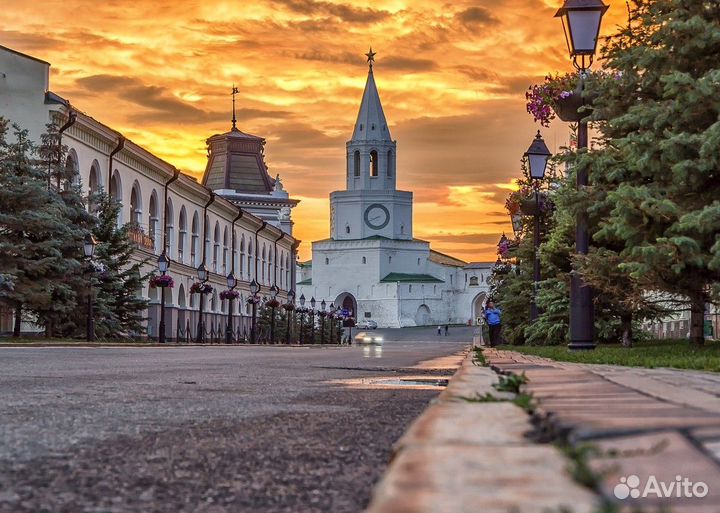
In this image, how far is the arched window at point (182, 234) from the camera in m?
64.8

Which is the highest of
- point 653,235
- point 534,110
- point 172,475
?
point 534,110

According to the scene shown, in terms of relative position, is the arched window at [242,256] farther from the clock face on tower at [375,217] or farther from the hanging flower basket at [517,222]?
the clock face on tower at [375,217]

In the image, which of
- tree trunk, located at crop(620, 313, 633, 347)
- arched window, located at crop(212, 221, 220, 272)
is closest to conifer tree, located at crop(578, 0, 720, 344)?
tree trunk, located at crop(620, 313, 633, 347)

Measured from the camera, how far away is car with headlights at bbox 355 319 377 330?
170 metres

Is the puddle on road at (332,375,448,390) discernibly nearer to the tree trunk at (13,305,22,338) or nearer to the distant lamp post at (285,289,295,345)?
the tree trunk at (13,305,22,338)

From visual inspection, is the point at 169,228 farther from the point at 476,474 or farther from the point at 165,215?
the point at 476,474

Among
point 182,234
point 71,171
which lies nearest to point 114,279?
point 71,171

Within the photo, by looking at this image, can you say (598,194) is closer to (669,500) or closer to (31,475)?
(31,475)

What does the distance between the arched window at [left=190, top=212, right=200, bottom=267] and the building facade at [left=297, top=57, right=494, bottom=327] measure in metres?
108

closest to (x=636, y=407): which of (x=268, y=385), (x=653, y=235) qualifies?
(x=268, y=385)

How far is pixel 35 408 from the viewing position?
7.06m

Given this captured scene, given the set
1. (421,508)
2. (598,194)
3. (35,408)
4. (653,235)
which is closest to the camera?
(421,508)

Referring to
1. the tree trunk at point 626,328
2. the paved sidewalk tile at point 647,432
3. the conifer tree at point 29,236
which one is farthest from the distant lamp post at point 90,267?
the paved sidewalk tile at point 647,432

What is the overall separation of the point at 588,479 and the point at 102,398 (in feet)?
19.8
